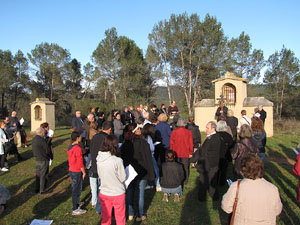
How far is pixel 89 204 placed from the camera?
5125 mm

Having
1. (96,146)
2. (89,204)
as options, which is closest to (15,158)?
(89,204)

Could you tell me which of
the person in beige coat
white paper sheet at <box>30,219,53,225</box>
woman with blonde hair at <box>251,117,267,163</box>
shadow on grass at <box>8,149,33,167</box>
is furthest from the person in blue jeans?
shadow on grass at <box>8,149,33,167</box>

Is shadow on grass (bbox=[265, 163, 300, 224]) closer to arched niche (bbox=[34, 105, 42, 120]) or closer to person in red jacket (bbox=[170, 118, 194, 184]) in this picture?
person in red jacket (bbox=[170, 118, 194, 184])

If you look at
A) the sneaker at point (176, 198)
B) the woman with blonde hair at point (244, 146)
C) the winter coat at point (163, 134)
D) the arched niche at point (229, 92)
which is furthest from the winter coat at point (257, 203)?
the arched niche at point (229, 92)

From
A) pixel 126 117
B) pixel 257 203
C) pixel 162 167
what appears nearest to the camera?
pixel 257 203

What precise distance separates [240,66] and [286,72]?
608 centimetres

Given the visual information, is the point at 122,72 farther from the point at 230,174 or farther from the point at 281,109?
the point at 230,174

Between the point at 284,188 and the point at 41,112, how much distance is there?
14.9 m

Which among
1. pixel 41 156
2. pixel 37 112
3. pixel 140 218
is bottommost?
pixel 140 218

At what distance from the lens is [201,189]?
5.05m

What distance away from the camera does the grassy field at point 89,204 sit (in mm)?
4395

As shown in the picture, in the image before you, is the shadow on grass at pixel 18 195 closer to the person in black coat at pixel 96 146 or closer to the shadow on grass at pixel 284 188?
the person in black coat at pixel 96 146

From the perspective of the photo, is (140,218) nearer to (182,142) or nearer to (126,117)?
(182,142)

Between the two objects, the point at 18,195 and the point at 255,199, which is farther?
the point at 18,195
